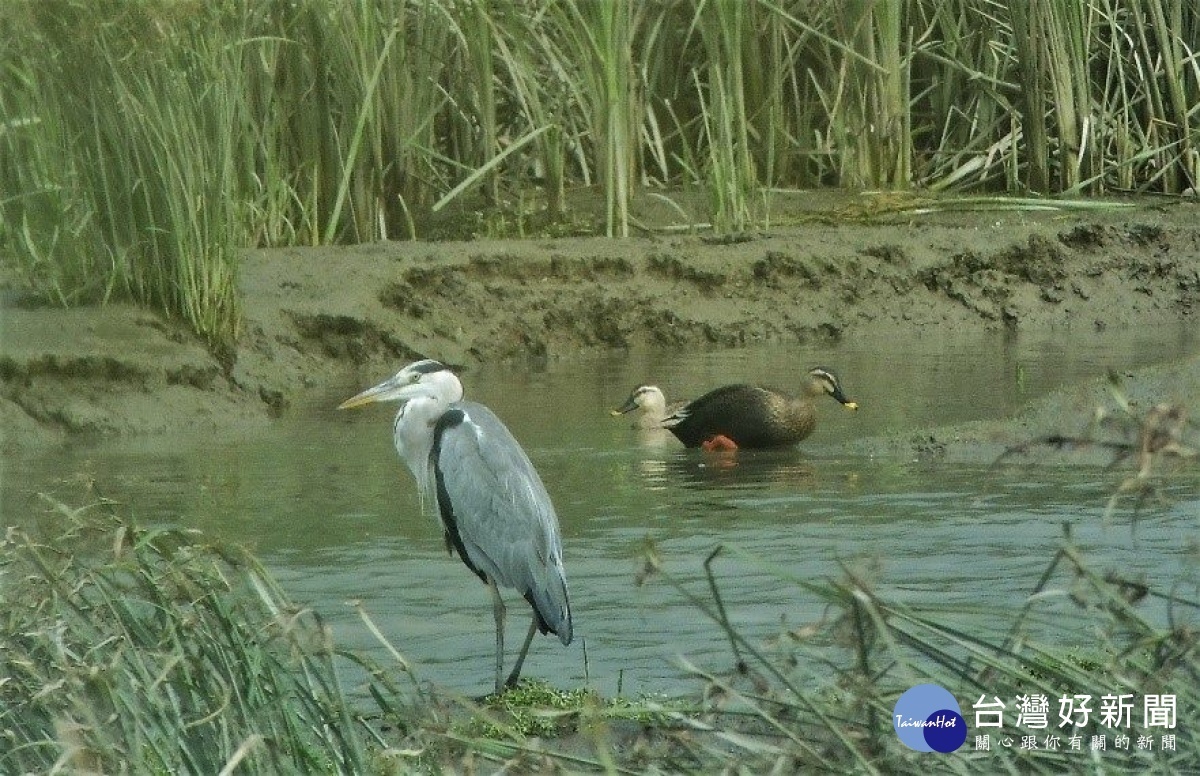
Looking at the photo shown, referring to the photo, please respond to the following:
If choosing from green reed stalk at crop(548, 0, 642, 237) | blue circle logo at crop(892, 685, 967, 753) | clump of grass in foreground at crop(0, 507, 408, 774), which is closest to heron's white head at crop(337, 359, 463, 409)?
clump of grass in foreground at crop(0, 507, 408, 774)

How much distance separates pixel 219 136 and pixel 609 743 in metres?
4.99

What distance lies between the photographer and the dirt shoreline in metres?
8.78

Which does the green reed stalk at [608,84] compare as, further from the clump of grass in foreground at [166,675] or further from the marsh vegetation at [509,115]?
the clump of grass in foreground at [166,675]

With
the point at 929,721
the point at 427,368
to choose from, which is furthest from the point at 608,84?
the point at 929,721

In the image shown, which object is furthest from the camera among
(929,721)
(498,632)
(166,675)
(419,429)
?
(419,429)

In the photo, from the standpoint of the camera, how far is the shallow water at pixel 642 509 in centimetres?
546

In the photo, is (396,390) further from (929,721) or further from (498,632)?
(929,721)

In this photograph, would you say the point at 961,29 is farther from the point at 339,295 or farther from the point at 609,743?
the point at 609,743

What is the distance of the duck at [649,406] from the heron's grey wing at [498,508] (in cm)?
327

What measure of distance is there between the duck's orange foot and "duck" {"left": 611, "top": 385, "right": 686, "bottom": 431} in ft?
0.70

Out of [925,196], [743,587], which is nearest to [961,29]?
[925,196]

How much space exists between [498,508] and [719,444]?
3.53 meters

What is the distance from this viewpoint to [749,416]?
8555mm

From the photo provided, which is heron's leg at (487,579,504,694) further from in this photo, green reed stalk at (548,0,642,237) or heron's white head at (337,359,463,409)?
green reed stalk at (548,0,642,237)
